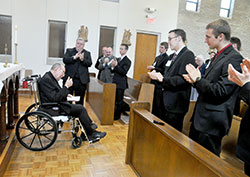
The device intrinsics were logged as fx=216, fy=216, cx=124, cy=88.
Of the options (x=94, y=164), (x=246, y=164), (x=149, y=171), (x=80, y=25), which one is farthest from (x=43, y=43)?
(x=246, y=164)

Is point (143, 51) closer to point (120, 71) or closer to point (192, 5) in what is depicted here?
point (192, 5)

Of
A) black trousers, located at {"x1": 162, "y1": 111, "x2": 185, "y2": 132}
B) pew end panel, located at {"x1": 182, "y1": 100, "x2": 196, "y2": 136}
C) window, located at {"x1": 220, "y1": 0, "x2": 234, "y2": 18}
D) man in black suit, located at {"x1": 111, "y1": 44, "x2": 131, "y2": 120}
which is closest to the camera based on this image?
black trousers, located at {"x1": 162, "y1": 111, "x2": 185, "y2": 132}

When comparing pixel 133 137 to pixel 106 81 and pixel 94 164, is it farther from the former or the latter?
pixel 106 81

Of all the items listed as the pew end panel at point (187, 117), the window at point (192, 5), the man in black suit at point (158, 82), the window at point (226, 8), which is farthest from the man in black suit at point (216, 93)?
the window at point (226, 8)

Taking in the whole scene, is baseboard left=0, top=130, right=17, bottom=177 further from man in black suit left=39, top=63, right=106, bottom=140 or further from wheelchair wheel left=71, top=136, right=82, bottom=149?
wheelchair wheel left=71, top=136, right=82, bottom=149

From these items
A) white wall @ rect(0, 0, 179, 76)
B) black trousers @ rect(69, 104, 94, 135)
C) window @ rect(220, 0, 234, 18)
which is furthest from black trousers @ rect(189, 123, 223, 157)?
window @ rect(220, 0, 234, 18)

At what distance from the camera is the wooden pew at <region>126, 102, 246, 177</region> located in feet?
4.26

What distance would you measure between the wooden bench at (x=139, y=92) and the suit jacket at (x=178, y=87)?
1020 mm

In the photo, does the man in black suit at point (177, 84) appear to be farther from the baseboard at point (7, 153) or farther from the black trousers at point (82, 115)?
the baseboard at point (7, 153)

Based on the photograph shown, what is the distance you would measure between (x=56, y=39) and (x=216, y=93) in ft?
20.8

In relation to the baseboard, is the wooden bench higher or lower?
higher

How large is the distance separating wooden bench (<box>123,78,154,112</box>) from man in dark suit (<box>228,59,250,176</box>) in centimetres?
203

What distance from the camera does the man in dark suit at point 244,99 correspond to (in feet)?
4.09

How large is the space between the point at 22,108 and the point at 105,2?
4324mm
